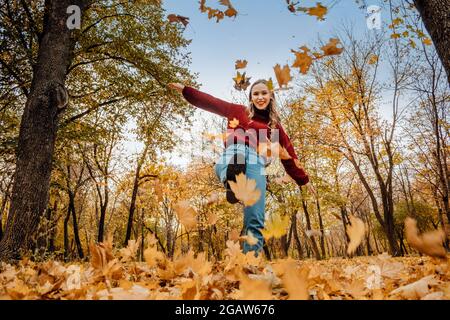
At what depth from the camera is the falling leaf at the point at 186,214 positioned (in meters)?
1.74

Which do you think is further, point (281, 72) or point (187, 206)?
point (281, 72)

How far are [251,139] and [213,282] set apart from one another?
1.64 m

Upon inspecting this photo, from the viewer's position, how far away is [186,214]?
5.70 ft

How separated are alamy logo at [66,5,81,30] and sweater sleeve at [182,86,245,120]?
3.48 metres

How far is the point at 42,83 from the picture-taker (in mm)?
4531

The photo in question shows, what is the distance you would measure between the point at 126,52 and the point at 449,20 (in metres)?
7.51

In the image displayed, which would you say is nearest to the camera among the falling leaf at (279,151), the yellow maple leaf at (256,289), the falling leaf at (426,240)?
the yellow maple leaf at (256,289)

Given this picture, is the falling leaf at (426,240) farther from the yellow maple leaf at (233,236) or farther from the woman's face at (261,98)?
the woman's face at (261,98)

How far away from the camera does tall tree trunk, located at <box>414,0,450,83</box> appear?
251cm

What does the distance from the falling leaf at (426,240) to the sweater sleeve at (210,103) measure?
6.41 feet

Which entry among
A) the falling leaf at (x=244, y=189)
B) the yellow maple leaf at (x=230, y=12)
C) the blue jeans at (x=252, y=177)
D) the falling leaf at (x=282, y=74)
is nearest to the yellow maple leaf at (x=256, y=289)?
the falling leaf at (x=244, y=189)

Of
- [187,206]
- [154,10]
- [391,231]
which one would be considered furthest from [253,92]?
[391,231]

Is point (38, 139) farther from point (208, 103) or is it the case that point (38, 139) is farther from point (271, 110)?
point (271, 110)
